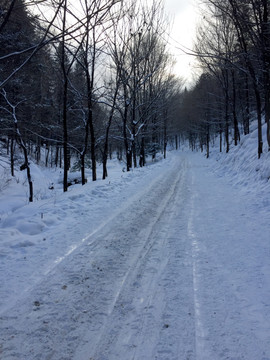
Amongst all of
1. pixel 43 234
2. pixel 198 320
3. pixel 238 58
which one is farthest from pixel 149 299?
pixel 238 58

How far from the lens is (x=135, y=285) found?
2961 millimetres

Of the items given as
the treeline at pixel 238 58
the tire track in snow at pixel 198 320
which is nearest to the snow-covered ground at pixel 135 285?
the tire track in snow at pixel 198 320

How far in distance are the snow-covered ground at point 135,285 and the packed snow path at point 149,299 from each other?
11 millimetres

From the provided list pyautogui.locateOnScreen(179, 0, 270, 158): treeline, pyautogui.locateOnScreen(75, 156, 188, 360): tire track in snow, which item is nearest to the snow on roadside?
pyautogui.locateOnScreen(75, 156, 188, 360): tire track in snow

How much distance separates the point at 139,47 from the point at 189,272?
17972mm

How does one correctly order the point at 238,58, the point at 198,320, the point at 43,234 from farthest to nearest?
the point at 238,58 < the point at 43,234 < the point at 198,320

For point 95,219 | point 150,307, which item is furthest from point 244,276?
point 95,219

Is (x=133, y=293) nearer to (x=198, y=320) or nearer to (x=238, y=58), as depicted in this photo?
(x=198, y=320)

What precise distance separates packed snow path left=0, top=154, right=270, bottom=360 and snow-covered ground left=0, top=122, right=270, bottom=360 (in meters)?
0.01

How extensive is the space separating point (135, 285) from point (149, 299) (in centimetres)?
33

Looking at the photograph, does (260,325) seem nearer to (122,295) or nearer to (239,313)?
(239,313)

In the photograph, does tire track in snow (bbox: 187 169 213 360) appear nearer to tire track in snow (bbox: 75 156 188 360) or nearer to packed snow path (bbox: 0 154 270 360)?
packed snow path (bbox: 0 154 270 360)

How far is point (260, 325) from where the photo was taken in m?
2.28

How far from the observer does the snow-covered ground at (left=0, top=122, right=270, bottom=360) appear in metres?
2.05
